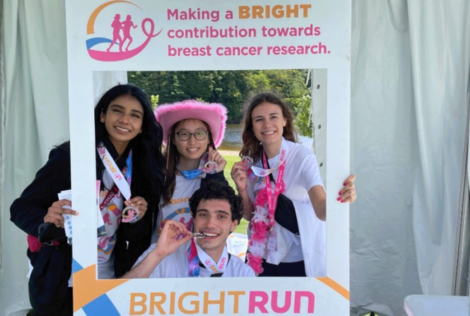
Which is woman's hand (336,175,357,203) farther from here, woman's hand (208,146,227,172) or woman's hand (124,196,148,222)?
woman's hand (124,196,148,222)

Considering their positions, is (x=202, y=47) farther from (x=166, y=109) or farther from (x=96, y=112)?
(x=96, y=112)

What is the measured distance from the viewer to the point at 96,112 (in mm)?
2283

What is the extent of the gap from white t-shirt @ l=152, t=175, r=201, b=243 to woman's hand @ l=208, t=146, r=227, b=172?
0.39 ft

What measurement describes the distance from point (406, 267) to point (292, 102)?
167 centimetres

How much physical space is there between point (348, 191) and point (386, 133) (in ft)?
3.57

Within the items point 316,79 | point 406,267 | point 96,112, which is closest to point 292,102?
point 316,79

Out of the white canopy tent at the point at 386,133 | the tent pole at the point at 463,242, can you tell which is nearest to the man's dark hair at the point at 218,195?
the white canopy tent at the point at 386,133

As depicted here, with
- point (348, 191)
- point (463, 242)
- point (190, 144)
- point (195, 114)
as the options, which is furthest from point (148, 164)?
point (463, 242)

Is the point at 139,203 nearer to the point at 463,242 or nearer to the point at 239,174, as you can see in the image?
the point at 239,174

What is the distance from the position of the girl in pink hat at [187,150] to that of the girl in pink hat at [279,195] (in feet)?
0.40

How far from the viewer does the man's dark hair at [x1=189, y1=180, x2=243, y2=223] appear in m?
2.35

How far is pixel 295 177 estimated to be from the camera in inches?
92.4

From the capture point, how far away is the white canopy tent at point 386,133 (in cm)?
303

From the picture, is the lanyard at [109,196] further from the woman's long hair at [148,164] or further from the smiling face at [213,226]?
the smiling face at [213,226]
